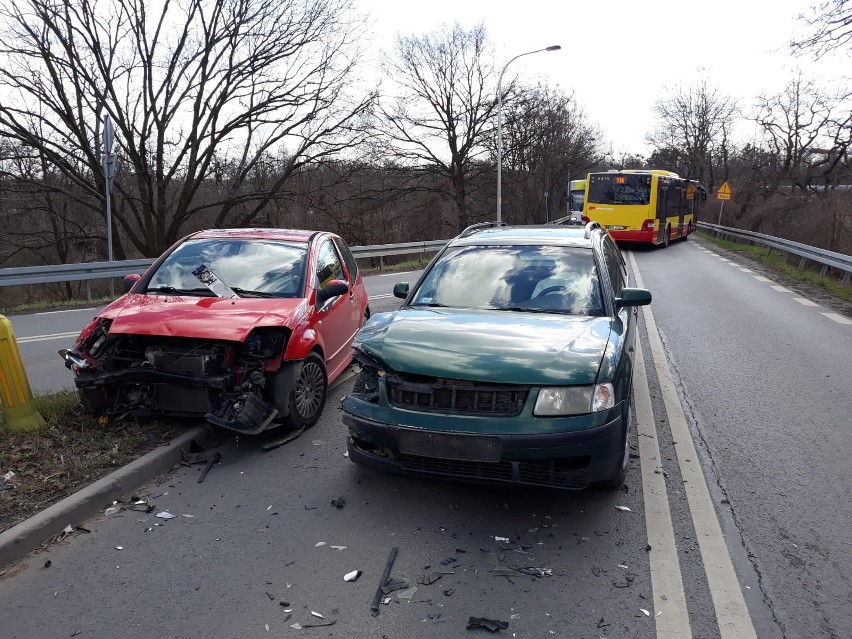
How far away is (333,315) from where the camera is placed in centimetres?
614

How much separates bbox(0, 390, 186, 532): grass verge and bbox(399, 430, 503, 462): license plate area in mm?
2153

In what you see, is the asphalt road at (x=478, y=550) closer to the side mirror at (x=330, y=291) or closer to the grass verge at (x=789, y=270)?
the side mirror at (x=330, y=291)

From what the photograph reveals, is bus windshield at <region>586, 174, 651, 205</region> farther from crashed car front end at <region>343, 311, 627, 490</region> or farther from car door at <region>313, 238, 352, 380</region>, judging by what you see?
crashed car front end at <region>343, 311, 627, 490</region>

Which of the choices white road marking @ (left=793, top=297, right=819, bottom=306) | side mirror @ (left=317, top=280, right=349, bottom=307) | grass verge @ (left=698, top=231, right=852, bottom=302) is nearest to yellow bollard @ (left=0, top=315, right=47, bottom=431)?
side mirror @ (left=317, top=280, right=349, bottom=307)

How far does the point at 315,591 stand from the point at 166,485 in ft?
5.81

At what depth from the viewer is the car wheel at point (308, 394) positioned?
512 centimetres

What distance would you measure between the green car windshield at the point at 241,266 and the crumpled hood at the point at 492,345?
1562mm

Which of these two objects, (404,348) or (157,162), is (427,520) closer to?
(404,348)

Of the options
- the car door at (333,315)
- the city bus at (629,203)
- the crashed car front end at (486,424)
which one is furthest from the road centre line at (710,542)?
the city bus at (629,203)

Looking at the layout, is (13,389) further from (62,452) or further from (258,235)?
(258,235)

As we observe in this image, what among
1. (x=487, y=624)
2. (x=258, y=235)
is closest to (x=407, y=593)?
(x=487, y=624)

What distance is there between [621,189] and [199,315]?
22554 mm

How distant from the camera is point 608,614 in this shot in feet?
9.46

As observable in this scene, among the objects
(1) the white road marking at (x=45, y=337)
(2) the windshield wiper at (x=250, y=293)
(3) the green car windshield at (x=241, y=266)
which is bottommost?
(1) the white road marking at (x=45, y=337)
